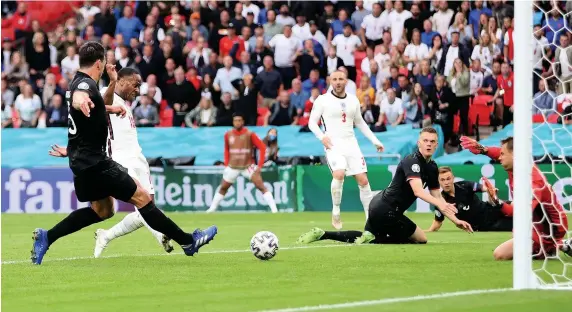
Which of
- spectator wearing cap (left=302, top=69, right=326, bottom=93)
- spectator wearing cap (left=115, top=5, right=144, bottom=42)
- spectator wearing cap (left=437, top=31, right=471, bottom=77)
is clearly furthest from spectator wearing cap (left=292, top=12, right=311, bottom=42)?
spectator wearing cap (left=115, top=5, right=144, bottom=42)

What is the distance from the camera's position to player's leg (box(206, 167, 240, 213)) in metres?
23.6

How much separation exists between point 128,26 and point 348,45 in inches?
233

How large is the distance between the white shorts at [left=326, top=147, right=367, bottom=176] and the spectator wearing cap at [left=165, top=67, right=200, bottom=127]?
9.82m

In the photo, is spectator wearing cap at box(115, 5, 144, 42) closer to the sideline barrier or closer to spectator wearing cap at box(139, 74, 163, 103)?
spectator wearing cap at box(139, 74, 163, 103)

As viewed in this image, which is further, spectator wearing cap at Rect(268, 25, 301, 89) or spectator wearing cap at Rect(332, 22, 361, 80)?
spectator wearing cap at Rect(268, 25, 301, 89)

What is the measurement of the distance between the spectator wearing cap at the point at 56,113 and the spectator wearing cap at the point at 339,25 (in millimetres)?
6547

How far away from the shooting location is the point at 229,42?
2734 cm

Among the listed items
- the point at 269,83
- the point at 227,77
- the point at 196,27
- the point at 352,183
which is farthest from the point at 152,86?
the point at 352,183

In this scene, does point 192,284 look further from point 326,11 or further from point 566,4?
point 326,11

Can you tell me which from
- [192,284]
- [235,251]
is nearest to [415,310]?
[192,284]

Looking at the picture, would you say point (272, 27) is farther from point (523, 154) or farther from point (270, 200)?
point (523, 154)

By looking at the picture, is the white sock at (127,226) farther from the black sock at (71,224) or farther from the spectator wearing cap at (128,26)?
the spectator wearing cap at (128,26)

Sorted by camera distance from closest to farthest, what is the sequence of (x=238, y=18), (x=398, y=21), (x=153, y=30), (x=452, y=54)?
(x=452, y=54), (x=398, y=21), (x=238, y=18), (x=153, y=30)

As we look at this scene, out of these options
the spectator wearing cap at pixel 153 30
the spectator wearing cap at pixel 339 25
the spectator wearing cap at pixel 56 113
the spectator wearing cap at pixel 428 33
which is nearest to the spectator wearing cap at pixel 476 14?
the spectator wearing cap at pixel 428 33
